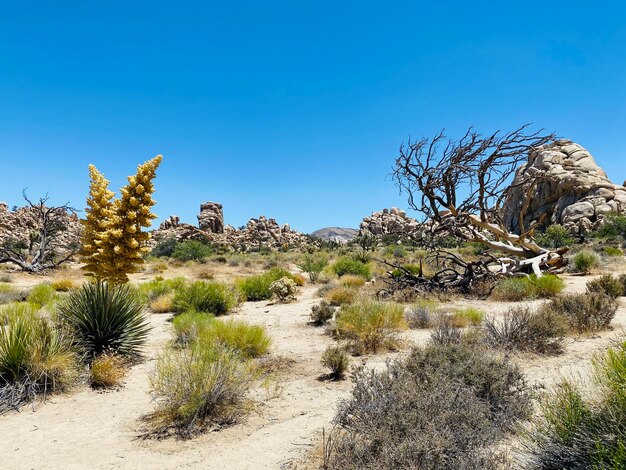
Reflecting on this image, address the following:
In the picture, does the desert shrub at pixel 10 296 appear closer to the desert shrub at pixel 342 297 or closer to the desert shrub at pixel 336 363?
the desert shrub at pixel 342 297

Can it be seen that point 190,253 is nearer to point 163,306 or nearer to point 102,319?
point 163,306

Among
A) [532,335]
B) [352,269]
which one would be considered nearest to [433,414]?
[532,335]

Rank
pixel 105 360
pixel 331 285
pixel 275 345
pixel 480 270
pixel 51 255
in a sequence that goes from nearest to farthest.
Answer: pixel 105 360, pixel 275 345, pixel 480 270, pixel 331 285, pixel 51 255

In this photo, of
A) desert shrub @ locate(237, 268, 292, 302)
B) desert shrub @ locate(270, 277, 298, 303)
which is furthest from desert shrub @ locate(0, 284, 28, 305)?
desert shrub @ locate(270, 277, 298, 303)

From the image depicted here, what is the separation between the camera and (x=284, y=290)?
14258 mm

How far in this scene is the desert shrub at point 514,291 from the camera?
11.9 meters

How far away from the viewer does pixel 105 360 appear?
645 cm

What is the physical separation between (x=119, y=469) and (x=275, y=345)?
472cm

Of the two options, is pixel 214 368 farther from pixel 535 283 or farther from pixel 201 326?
pixel 535 283

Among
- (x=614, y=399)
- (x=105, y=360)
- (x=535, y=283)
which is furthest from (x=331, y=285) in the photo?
(x=614, y=399)

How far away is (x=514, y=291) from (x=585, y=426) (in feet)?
33.4

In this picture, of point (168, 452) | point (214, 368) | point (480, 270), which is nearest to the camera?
point (168, 452)

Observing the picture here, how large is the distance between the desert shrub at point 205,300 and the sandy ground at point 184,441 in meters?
4.43

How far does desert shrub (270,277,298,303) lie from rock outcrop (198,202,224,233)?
242 ft
